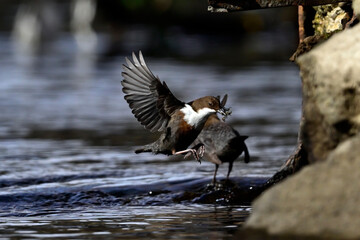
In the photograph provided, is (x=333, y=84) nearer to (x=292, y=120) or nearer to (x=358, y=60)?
(x=358, y=60)

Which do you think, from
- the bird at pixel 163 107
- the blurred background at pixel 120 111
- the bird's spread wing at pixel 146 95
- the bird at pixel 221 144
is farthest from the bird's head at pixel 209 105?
the bird at pixel 221 144

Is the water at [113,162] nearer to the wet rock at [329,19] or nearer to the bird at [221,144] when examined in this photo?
the bird at [221,144]

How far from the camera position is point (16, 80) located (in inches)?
681

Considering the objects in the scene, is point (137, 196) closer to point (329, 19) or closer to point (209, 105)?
point (209, 105)

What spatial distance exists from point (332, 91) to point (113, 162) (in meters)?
4.95

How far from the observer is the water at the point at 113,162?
19.6 feet

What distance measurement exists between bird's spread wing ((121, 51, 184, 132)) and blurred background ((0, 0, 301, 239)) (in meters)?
0.70

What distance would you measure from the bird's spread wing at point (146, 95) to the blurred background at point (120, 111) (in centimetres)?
70

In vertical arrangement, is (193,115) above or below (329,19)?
below

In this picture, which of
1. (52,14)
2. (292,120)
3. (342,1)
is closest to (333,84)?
(342,1)

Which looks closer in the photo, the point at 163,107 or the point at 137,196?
the point at 163,107

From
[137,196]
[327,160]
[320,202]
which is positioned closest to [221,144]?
[137,196]

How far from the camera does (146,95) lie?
676cm

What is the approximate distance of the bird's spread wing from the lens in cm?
670
